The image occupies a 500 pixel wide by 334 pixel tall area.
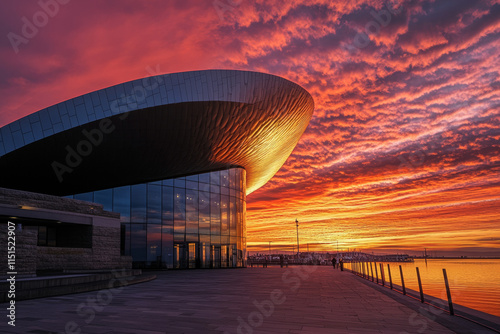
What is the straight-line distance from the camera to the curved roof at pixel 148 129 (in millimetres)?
17547

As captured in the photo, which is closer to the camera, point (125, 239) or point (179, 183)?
point (125, 239)

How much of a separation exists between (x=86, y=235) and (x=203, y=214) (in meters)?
12.5

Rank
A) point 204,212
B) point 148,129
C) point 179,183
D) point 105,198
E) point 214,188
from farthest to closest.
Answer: point 214,188
point 204,212
point 179,183
point 105,198
point 148,129

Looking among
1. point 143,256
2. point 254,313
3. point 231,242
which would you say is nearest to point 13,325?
point 254,313

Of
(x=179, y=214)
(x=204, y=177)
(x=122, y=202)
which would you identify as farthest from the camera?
(x=204, y=177)

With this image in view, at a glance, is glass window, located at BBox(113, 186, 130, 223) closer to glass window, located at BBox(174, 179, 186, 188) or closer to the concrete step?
glass window, located at BBox(174, 179, 186, 188)

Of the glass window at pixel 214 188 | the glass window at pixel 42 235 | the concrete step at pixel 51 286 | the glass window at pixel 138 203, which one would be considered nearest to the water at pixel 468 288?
the concrete step at pixel 51 286

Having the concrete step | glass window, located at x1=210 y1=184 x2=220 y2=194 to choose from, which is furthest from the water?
glass window, located at x1=210 y1=184 x2=220 y2=194

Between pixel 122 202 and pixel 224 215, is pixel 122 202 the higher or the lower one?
the higher one

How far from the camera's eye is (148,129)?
20266mm

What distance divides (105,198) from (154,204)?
3588mm

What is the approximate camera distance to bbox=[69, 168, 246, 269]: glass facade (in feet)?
90.1

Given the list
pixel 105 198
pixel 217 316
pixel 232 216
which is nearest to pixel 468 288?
pixel 232 216

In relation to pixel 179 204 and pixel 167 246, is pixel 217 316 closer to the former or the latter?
pixel 167 246
